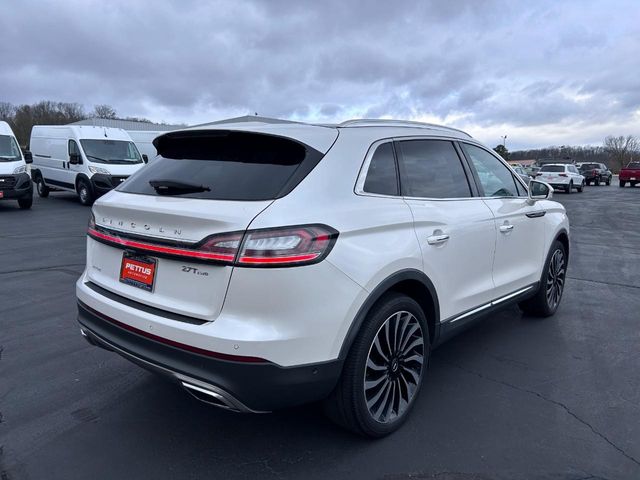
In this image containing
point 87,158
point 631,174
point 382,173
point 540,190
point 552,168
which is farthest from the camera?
point 631,174

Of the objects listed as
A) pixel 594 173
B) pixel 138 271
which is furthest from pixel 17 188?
pixel 594 173

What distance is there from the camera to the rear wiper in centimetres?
267

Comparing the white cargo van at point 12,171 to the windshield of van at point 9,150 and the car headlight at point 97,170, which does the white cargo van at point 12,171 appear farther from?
the car headlight at point 97,170

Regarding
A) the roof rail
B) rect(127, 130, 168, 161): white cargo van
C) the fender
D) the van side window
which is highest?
rect(127, 130, 168, 161): white cargo van

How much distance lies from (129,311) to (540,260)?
12.2 ft

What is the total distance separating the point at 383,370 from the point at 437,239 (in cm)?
88

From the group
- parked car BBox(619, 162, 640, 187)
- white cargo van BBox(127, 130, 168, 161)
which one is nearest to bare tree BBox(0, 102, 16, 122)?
white cargo van BBox(127, 130, 168, 161)

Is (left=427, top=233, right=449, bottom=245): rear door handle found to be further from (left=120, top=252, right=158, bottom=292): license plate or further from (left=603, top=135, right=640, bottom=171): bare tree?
(left=603, top=135, right=640, bottom=171): bare tree

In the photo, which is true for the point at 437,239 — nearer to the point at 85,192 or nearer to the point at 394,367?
the point at 394,367

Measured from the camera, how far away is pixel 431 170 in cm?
346

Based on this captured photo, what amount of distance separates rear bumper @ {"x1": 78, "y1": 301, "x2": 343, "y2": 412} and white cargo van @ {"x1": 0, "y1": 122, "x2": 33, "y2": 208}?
13.1 meters

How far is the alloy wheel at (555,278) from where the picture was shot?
16.6 feet

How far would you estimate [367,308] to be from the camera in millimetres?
2605

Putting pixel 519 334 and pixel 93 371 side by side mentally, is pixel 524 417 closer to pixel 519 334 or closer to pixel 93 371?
pixel 519 334
